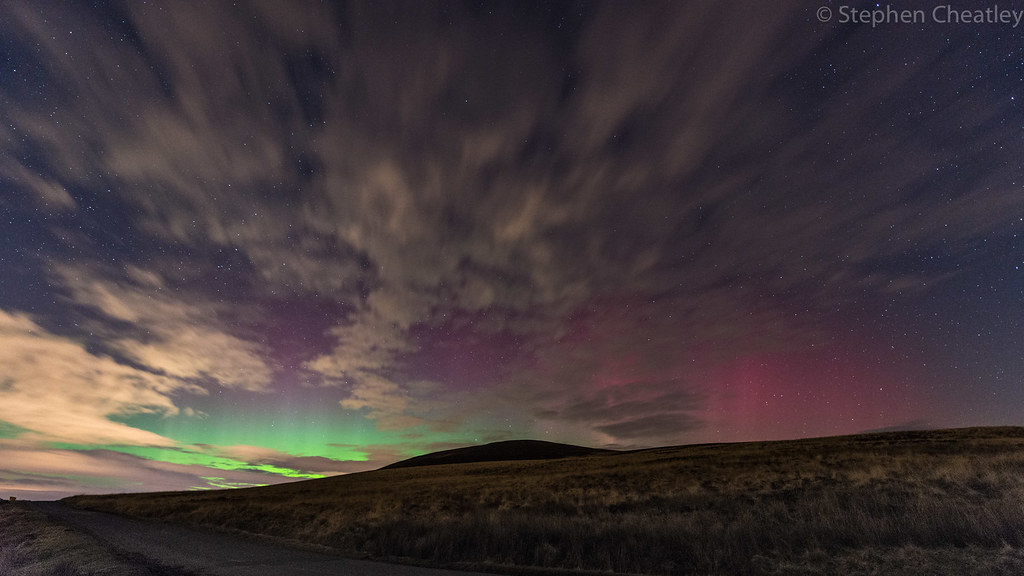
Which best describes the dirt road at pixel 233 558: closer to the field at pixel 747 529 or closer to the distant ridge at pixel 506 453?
the field at pixel 747 529

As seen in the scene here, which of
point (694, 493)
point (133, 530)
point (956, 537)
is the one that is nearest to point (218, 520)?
point (133, 530)

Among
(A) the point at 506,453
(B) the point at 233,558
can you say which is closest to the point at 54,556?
(B) the point at 233,558

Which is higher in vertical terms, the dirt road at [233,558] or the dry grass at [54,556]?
the dry grass at [54,556]

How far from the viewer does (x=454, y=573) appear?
971 cm

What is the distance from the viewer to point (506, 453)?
11806cm

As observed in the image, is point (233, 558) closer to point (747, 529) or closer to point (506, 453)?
point (747, 529)

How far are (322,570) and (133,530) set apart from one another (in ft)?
52.6

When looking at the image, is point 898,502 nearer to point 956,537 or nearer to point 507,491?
point 956,537

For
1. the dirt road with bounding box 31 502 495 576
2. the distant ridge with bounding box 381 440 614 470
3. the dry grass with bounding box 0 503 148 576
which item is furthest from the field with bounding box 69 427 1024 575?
the distant ridge with bounding box 381 440 614 470

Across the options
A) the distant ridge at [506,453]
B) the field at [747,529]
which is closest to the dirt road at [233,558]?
the field at [747,529]

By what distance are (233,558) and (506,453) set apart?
368 ft

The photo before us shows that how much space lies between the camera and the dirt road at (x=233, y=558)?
998 cm

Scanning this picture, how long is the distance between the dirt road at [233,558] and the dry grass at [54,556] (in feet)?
2.63

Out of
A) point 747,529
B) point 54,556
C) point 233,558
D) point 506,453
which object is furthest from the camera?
point 506,453
